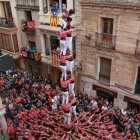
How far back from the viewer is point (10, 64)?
21.3 m

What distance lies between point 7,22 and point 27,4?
350cm

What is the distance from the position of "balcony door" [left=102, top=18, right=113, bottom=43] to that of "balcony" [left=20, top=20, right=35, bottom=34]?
763 cm

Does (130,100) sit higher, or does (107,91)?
(107,91)

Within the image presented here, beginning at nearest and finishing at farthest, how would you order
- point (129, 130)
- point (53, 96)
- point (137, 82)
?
1. point (129, 130)
2. point (137, 82)
3. point (53, 96)

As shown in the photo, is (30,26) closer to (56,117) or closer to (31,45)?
(31,45)

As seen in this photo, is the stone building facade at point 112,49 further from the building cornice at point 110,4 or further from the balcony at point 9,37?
the balcony at point 9,37

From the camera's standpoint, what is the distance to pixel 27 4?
20.9m

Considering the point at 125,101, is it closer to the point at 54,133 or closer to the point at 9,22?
the point at 54,133

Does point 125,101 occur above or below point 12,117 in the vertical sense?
above

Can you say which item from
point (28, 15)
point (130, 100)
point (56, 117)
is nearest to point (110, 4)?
point (130, 100)

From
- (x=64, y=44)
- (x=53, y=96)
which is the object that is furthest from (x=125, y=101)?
(x=64, y=44)

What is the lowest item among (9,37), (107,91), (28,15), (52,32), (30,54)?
(107,91)

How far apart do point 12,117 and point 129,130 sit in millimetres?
9542

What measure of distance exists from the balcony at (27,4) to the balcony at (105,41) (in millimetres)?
6786
